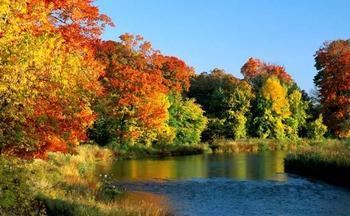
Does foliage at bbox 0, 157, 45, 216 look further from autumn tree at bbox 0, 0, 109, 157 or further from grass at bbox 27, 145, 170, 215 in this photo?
grass at bbox 27, 145, 170, 215

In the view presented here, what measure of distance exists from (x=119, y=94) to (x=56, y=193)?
125ft

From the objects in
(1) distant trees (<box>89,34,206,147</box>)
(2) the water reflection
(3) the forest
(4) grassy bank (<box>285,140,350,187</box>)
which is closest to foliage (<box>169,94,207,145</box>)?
(3) the forest

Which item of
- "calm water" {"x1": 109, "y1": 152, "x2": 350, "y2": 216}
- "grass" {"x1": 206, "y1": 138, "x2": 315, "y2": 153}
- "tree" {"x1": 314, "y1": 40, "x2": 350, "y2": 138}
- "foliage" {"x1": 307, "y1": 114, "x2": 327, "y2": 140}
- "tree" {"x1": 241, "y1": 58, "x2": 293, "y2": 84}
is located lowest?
"calm water" {"x1": 109, "y1": 152, "x2": 350, "y2": 216}

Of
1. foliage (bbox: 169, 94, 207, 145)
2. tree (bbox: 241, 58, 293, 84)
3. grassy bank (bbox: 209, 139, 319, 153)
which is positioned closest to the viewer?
foliage (bbox: 169, 94, 207, 145)

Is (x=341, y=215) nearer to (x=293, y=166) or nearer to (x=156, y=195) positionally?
(x=156, y=195)

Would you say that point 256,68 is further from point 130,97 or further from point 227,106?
point 130,97

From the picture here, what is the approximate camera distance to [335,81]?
2480 inches

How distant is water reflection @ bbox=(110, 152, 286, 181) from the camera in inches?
1561

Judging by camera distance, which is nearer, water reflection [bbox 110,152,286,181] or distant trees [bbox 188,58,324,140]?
water reflection [bbox 110,152,286,181]

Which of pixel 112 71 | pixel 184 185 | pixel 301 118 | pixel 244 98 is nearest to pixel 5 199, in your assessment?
pixel 184 185

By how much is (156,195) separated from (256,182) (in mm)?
9277

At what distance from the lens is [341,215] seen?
24.5m

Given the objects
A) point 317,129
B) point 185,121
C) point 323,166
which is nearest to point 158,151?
point 185,121

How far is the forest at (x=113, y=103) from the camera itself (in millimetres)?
14938
